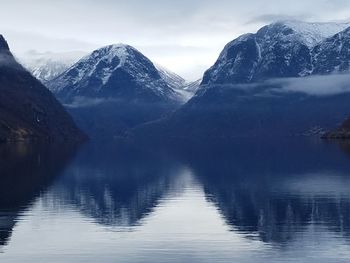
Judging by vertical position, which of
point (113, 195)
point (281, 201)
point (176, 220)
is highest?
point (113, 195)

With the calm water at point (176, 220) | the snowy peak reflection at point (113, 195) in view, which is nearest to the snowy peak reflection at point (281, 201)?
the calm water at point (176, 220)

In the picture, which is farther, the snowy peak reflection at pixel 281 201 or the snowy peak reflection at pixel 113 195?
the snowy peak reflection at pixel 113 195

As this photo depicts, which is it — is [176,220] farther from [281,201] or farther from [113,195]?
[113,195]

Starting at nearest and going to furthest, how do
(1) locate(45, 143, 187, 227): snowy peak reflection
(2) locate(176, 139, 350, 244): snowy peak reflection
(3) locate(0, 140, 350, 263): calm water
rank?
(3) locate(0, 140, 350, 263): calm water < (2) locate(176, 139, 350, 244): snowy peak reflection < (1) locate(45, 143, 187, 227): snowy peak reflection

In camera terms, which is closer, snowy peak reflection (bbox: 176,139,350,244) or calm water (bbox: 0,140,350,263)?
calm water (bbox: 0,140,350,263)

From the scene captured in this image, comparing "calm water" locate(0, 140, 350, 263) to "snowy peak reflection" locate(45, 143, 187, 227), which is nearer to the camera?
"calm water" locate(0, 140, 350, 263)

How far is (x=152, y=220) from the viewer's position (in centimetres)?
10881

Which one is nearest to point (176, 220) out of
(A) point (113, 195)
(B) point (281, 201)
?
(B) point (281, 201)

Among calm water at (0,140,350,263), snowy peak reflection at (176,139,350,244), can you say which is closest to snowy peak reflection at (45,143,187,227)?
calm water at (0,140,350,263)

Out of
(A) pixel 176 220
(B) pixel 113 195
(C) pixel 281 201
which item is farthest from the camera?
(B) pixel 113 195

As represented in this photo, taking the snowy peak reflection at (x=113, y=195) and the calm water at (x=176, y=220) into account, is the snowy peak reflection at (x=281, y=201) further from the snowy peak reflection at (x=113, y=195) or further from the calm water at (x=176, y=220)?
the snowy peak reflection at (x=113, y=195)

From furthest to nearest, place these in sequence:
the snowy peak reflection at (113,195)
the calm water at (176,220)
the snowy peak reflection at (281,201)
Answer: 1. the snowy peak reflection at (113,195)
2. the snowy peak reflection at (281,201)
3. the calm water at (176,220)

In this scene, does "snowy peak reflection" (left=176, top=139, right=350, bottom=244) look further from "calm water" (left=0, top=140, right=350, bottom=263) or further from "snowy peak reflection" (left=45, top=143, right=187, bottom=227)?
"snowy peak reflection" (left=45, top=143, right=187, bottom=227)

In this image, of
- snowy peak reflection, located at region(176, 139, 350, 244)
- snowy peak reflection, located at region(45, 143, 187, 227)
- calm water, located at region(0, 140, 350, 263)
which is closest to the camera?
calm water, located at region(0, 140, 350, 263)
